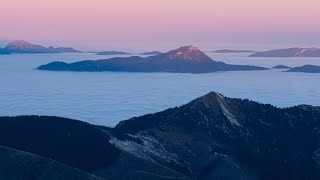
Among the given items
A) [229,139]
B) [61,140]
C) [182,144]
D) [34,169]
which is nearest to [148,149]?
[182,144]

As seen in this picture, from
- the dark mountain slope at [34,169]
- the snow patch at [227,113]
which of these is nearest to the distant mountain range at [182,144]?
the snow patch at [227,113]

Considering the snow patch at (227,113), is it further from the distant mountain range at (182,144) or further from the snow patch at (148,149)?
the snow patch at (148,149)

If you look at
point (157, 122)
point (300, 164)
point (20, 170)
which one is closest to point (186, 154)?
point (157, 122)

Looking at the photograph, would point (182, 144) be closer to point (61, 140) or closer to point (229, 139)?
point (229, 139)

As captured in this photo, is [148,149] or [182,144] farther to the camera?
[182,144]

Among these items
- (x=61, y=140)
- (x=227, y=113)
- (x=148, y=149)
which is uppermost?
(x=227, y=113)

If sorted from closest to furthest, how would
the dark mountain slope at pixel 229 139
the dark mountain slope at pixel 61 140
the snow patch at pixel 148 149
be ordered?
1. the dark mountain slope at pixel 61 140
2. the snow patch at pixel 148 149
3. the dark mountain slope at pixel 229 139

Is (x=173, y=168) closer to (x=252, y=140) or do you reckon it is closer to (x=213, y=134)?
(x=213, y=134)

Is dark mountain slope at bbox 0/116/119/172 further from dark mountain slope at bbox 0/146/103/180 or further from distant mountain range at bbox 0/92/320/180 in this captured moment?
dark mountain slope at bbox 0/146/103/180

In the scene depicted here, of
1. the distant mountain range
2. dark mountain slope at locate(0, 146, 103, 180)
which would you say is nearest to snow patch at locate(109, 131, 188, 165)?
the distant mountain range
